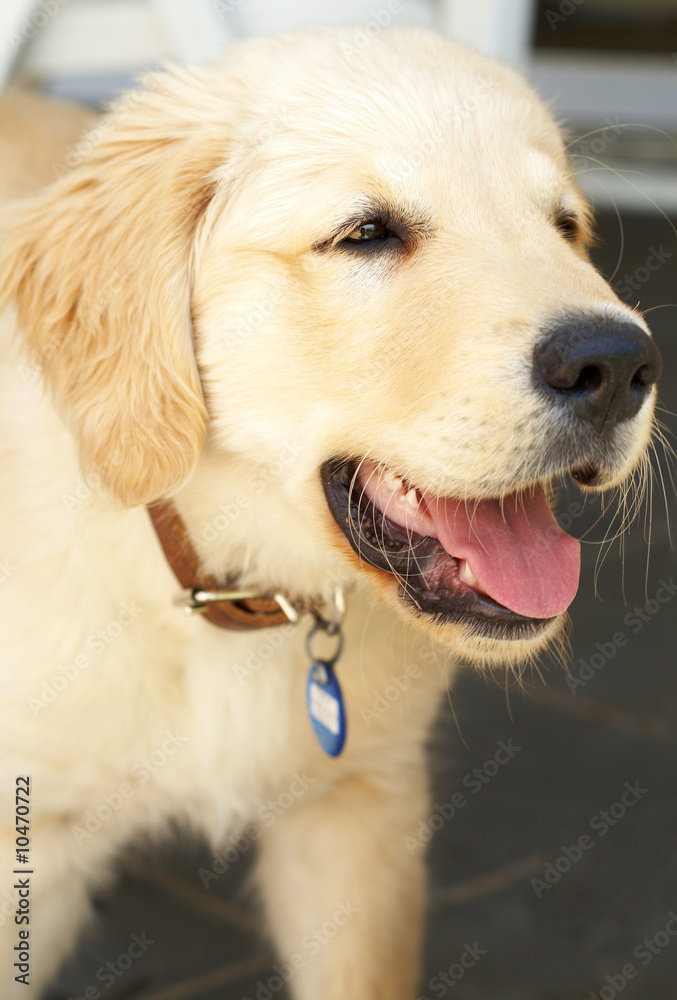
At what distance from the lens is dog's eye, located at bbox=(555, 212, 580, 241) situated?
1708 mm

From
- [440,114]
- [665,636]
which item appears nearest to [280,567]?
[440,114]

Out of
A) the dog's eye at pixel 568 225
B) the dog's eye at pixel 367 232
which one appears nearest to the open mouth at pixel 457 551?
the dog's eye at pixel 367 232

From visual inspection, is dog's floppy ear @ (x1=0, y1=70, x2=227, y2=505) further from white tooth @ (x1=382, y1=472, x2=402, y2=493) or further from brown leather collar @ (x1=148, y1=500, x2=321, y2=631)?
white tooth @ (x1=382, y1=472, x2=402, y2=493)

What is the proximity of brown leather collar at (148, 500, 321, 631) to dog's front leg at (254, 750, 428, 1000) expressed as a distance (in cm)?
45

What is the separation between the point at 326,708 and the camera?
5.60ft

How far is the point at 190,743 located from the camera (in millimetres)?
1762

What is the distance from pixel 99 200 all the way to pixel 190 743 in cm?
102

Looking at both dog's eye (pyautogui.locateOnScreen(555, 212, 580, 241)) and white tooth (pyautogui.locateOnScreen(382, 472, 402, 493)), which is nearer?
white tooth (pyautogui.locateOnScreen(382, 472, 402, 493))

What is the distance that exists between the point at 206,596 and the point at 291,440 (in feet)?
1.13

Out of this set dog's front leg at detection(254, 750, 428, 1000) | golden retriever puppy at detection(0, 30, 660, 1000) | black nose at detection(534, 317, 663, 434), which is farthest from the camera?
→ dog's front leg at detection(254, 750, 428, 1000)

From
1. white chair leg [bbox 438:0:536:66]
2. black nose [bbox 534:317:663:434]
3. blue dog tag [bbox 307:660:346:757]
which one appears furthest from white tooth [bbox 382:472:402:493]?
white chair leg [bbox 438:0:536:66]

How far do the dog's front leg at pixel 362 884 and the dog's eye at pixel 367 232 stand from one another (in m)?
1.08

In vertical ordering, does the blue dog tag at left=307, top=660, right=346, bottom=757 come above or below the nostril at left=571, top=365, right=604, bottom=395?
below

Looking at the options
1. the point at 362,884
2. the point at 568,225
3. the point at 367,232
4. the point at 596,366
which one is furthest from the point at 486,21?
the point at 362,884
